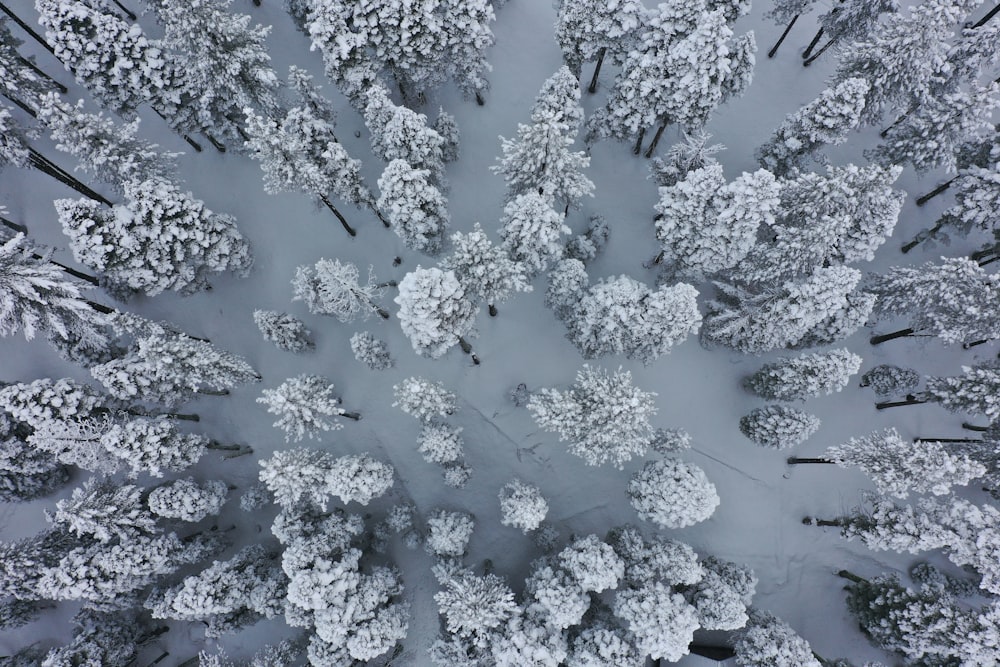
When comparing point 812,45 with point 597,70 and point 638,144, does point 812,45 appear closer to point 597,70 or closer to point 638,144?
point 638,144

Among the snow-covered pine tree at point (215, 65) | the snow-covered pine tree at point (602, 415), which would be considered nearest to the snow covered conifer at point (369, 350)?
the snow-covered pine tree at point (602, 415)

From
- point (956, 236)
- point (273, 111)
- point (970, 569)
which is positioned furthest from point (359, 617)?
point (956, 236)

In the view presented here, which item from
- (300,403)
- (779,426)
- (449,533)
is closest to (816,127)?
Answer: (779,426)

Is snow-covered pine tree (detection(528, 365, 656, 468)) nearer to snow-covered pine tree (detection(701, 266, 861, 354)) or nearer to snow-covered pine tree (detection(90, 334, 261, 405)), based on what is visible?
snow-covered pine tree (detection(701, 266, 861, 354))

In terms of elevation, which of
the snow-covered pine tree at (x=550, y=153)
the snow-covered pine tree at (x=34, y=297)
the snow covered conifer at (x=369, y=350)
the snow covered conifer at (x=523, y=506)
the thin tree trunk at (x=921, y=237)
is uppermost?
the thin tree trunk at (x=921, y=237)

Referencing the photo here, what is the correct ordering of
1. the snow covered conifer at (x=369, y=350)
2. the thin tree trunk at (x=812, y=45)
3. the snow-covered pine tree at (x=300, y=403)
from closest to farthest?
the snow-covered pine tree at (x=300, y=403) < the snow covered conifer at (x=369, y=350) < the thin tree trunk at (x=812, y=45)

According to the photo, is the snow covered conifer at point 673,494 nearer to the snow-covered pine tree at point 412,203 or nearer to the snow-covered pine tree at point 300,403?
the snow-covered pine tree at point 300,403
